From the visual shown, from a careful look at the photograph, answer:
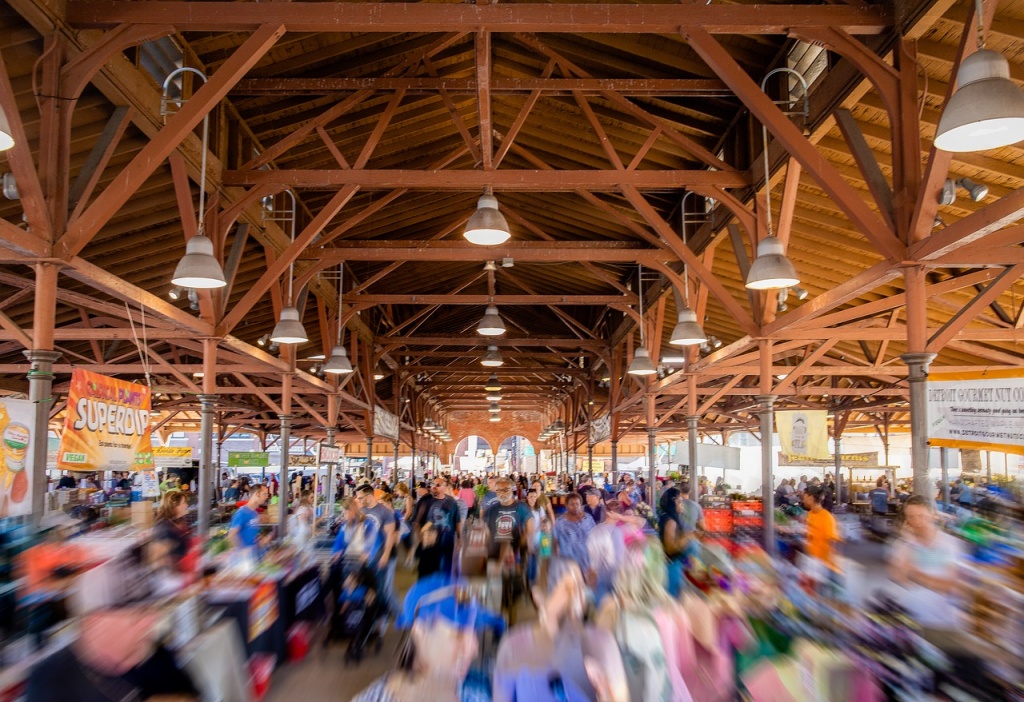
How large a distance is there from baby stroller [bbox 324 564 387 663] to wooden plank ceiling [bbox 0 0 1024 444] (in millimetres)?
3562

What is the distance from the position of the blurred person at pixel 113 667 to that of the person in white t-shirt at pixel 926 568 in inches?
154

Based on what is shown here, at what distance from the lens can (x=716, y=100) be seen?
10.5 meters

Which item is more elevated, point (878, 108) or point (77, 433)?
point (878, 108)

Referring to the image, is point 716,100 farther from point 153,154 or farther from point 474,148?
point 153,154

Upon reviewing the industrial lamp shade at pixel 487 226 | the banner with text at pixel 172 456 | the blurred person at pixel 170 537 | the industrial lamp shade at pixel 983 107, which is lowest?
the banner with text at pixel 172 456

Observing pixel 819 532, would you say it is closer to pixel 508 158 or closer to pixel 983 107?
pixel 983 107

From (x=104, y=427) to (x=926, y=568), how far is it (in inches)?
277

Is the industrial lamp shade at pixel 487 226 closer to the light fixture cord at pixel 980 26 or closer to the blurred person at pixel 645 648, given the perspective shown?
the light fixture cord at pixel 980 26

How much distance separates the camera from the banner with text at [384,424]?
23.5m

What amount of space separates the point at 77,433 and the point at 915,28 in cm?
807

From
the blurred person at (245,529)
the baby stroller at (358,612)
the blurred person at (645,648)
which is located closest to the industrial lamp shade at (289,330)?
the blurred person at (245,529)

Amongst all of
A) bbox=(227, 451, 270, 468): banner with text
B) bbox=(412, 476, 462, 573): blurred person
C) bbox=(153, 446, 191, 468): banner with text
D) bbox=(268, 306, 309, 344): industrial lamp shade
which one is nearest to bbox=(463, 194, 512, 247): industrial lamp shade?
bbox=(268, 306, 309, 344): industrial lamp shade

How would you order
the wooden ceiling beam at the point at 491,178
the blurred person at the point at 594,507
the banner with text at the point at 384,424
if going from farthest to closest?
the banner with text at the point at 384,424 < the blurred person at the point at 594,507 < the wooden ceiling beam at the point at 491,178

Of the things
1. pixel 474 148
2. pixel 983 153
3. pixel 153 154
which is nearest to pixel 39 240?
pixel 153 154
